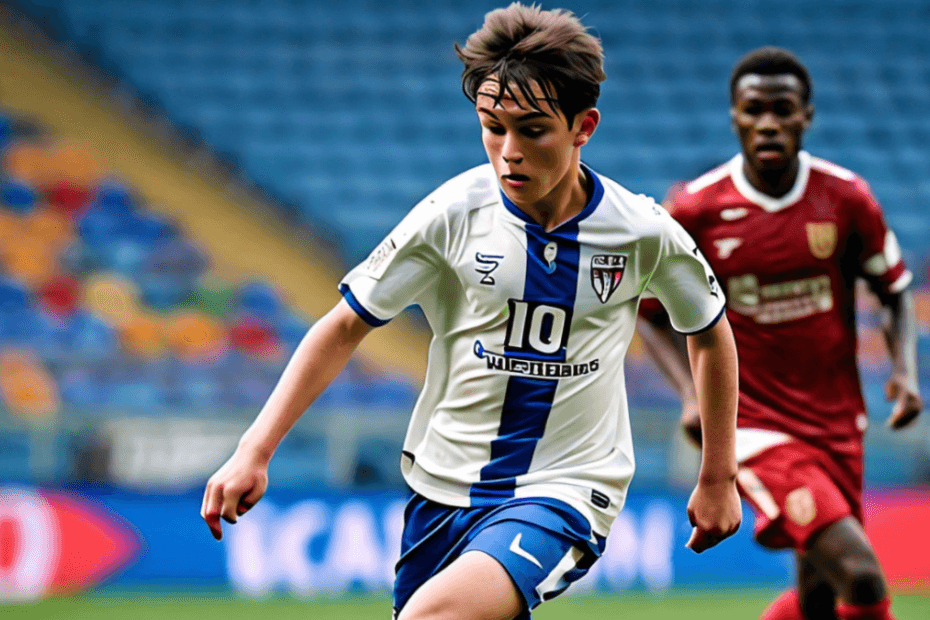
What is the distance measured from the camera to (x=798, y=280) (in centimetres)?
448

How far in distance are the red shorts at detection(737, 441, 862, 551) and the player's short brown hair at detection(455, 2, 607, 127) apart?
1.99 metres

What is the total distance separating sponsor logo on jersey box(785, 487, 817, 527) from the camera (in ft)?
14.1

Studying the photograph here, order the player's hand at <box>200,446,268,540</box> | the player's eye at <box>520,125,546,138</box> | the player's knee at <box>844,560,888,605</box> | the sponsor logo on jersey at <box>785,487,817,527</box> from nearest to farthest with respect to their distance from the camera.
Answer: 1. the player's hand at <box>200,446,268,540</box>
2. the player's eye at <box>520,125,546,138</box>
3. the player's knee at <box>844,560,888,605</box>
4. the sponsor logo on jersey at <box>785,487,817,527</box>

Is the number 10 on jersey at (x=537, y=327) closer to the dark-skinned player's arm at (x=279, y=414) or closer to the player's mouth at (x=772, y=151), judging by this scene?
the dark-skinned player's arm at (x=279, y=414)

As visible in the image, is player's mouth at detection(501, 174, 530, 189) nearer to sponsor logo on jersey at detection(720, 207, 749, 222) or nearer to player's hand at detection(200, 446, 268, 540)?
player's hand at detection(200, 446, 268, 540)

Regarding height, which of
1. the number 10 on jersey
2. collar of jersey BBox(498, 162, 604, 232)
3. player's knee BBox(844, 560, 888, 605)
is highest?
collar of jersey BBox(498, 162, 604, 232)

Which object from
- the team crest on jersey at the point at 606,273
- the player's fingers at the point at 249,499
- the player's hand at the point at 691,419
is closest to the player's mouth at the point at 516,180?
the team crest on jersey at the point at 606,273

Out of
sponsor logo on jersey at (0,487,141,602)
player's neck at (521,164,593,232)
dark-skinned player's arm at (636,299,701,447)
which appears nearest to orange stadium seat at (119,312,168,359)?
sponsor logo on jersey at (0,487,141,602)

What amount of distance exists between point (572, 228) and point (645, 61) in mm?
11662

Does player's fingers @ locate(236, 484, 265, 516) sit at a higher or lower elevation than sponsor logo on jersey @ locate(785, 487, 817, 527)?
higher

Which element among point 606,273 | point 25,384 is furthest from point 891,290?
point 25,384

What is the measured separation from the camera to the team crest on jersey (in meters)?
3.05

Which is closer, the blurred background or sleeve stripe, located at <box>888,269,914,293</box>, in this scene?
sleeve stripe, located at <box>888,269,914,293</box>

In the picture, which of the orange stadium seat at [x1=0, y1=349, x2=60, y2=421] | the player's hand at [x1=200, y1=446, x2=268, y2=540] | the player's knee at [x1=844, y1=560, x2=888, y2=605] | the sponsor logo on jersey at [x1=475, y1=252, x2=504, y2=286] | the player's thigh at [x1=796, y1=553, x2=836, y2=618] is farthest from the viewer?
the orange stadium seat at [x1=0, y1=349, x2=60, y2=421]
